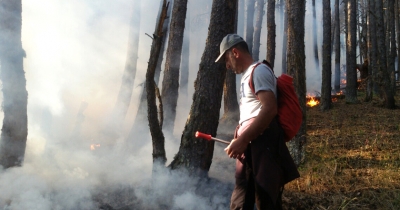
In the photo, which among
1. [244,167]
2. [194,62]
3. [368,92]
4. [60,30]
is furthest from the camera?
[194,62]

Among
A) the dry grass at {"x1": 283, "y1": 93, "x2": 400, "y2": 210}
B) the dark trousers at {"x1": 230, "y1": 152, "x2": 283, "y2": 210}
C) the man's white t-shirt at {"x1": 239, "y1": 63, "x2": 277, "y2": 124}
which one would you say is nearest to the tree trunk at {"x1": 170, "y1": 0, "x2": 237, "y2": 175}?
the dry grass at {"x1": 283, "y1": 93, "x2": 400, "y2": 210}

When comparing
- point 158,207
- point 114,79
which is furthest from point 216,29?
point 114,79

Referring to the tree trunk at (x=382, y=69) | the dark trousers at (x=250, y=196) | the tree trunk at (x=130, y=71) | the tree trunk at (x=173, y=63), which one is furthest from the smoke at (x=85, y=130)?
the tree trunk at (x=382, y=69)

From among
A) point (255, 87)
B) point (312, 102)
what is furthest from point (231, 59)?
point (312, 102)

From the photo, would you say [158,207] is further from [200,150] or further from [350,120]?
[350,120]

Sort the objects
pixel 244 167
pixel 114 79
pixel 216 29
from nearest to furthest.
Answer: pixel 244 167 < pixel 216 29 < pixel 114 79

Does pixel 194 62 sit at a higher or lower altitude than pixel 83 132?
higher

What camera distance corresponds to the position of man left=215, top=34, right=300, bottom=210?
8.34 feet

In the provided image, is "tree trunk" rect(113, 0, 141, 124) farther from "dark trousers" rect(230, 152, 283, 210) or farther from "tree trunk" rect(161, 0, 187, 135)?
"dark trousers" rect(230, 152, 283, 210)

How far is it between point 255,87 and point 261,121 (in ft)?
0.89

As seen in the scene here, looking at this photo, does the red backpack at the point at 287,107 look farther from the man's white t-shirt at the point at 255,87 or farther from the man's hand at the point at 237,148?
the man's hand at the point at 237,148

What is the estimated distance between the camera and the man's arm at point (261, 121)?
8.22ft

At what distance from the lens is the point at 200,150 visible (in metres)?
5.05

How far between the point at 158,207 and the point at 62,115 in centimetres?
895
